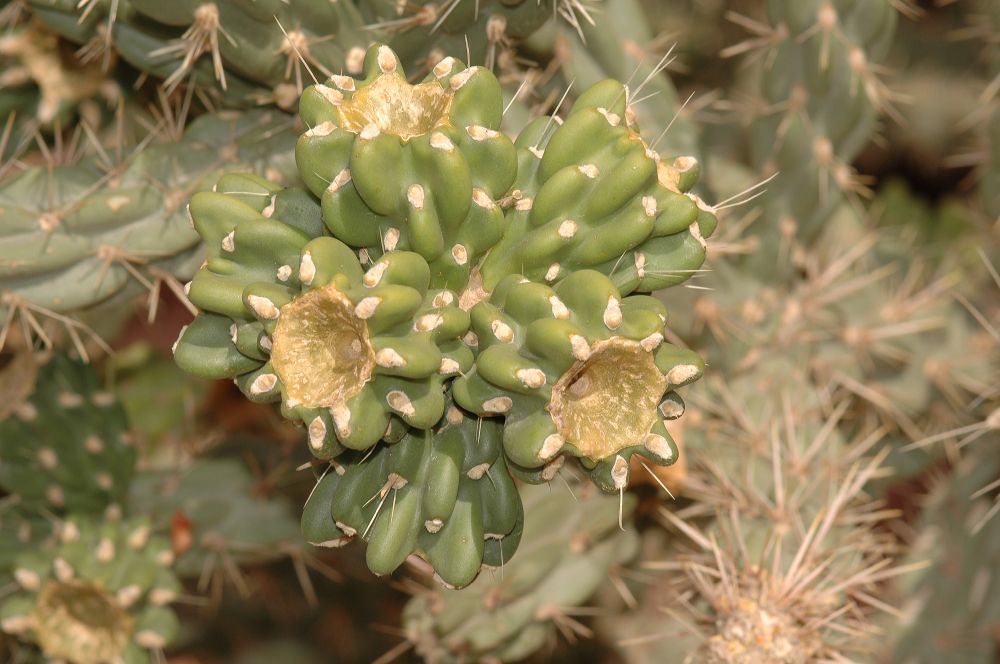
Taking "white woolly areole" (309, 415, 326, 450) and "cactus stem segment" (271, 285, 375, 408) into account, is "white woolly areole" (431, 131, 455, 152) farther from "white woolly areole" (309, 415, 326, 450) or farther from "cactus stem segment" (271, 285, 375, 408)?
"white woolly areole" (309, 415, 326, 450)

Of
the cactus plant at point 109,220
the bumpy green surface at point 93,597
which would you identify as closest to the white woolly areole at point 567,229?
the cactus plant at point 109,220

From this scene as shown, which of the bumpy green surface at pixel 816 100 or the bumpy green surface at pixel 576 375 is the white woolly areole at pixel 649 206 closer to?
the bumpy green surface at pixel 576 375

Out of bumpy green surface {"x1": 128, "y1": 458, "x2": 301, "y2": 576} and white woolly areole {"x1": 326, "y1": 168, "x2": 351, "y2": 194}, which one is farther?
bumpy green surface {"x1": 128, "y1": 458, "x2": 301, "y2": 576}

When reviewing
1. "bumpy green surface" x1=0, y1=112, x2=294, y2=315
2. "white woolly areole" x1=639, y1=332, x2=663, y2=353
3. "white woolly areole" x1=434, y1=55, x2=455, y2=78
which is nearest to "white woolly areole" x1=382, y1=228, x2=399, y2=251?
"white woolly areole" x1=434, y1=55, x2=455, y2=78

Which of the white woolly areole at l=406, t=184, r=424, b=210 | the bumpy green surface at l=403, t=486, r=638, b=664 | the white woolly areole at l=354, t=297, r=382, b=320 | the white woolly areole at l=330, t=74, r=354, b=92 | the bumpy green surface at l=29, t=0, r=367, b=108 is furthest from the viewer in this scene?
the bumpy green surface at l=403, t=486, r=638, b=664

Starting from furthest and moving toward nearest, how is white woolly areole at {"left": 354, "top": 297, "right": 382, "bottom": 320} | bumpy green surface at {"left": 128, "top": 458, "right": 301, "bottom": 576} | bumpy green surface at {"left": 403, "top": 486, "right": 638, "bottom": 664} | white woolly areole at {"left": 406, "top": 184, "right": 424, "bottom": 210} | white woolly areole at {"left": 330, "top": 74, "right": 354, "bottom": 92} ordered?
bumpy green surface at {"left": 128, "top": 458, "right": 301, "bottom": 576}, bumpy green surface at {"left": 403, "top": 486, "right": 638, "bottom": 664}, white woolly areole at {"left": 330, "top": 74, "right": 354, "bottom": 92}, white woolly areole at {"left": 406, "top": 184, "right": 424, "bottom": 210}, white woolly areole at {"left": 354, "top": 297, "right": 382, "bottom": 320}

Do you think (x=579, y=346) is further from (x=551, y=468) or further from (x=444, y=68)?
(x=444, y=68)
